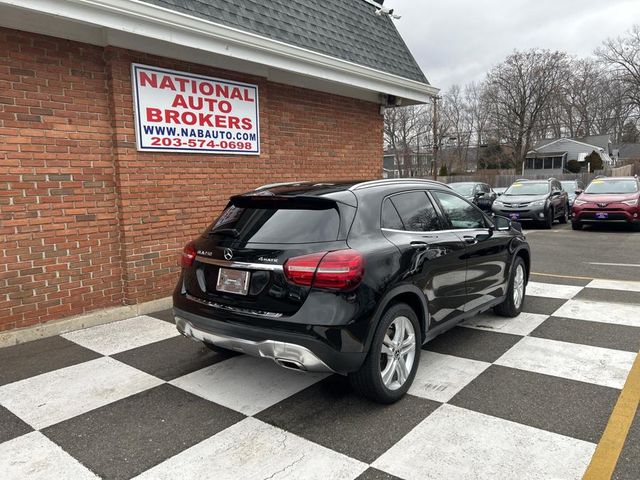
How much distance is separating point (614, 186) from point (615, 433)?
1406cm

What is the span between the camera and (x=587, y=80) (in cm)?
6066

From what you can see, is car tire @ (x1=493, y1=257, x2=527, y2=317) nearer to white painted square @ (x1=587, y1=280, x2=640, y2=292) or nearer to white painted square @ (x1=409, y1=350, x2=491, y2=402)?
white painted square @ (x1=409, y1=350, x2=491, y2=402)

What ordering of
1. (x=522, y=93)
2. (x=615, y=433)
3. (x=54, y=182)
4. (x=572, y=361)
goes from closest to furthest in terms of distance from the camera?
(x=615, y=433), (x=572, y=361), (x=54, y=182), (x=522, y=93)

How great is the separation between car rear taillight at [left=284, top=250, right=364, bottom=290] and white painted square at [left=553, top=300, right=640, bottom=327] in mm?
3584

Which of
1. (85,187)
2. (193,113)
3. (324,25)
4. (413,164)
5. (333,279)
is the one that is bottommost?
(333,279)

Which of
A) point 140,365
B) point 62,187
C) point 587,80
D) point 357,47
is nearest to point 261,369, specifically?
point 140,365

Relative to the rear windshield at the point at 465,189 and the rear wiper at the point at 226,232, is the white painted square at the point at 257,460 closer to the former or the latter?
the rear wiper at the point at 226,232

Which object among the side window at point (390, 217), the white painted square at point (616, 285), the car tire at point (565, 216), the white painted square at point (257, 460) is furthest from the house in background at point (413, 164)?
the white painted square at point (257, 460)

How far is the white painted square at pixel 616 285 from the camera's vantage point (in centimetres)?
681

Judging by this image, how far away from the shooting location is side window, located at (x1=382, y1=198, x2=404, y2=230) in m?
3.63

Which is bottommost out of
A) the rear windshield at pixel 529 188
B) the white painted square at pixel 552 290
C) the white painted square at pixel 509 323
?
the white painted square at pixel 552 290

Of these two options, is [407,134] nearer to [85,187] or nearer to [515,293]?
[515,293]

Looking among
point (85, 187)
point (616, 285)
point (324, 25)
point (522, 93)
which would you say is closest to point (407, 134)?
point (522, 93)

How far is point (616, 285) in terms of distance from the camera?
7031 millimetres
